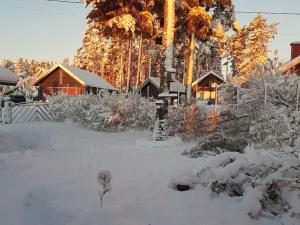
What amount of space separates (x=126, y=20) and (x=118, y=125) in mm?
6356

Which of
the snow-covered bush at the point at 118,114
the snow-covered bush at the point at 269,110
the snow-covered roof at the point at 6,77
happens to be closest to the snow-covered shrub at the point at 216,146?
Answer: the snow-covered bush at the point at 269,110

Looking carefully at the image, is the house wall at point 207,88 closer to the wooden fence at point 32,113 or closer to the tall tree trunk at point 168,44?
the wooden fence at point 32,113

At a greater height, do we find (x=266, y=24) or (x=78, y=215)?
(x=266, y=24)

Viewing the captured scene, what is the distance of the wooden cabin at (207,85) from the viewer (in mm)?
44969

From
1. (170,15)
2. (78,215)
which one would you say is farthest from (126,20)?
(78,215)

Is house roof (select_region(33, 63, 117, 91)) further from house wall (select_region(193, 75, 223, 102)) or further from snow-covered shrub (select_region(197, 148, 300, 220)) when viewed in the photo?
snow-covered shrub (select_region(197, 148, 300, 220))

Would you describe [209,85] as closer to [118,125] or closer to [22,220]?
[118,125]

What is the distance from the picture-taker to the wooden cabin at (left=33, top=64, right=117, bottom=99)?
34062 millimetres

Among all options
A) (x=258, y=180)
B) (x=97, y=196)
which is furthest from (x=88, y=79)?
(x=258, y=180)

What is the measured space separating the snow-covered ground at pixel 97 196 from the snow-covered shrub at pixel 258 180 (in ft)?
0.54

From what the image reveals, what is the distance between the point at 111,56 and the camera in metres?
64.4

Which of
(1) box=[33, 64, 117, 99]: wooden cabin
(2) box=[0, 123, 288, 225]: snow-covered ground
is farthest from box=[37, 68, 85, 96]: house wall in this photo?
(2) box=[0, 123, 288, 225]: snow-covered ground

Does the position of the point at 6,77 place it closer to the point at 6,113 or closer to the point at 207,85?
the point at 6,113

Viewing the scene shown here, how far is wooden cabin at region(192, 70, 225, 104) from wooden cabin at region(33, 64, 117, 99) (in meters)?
14.4
